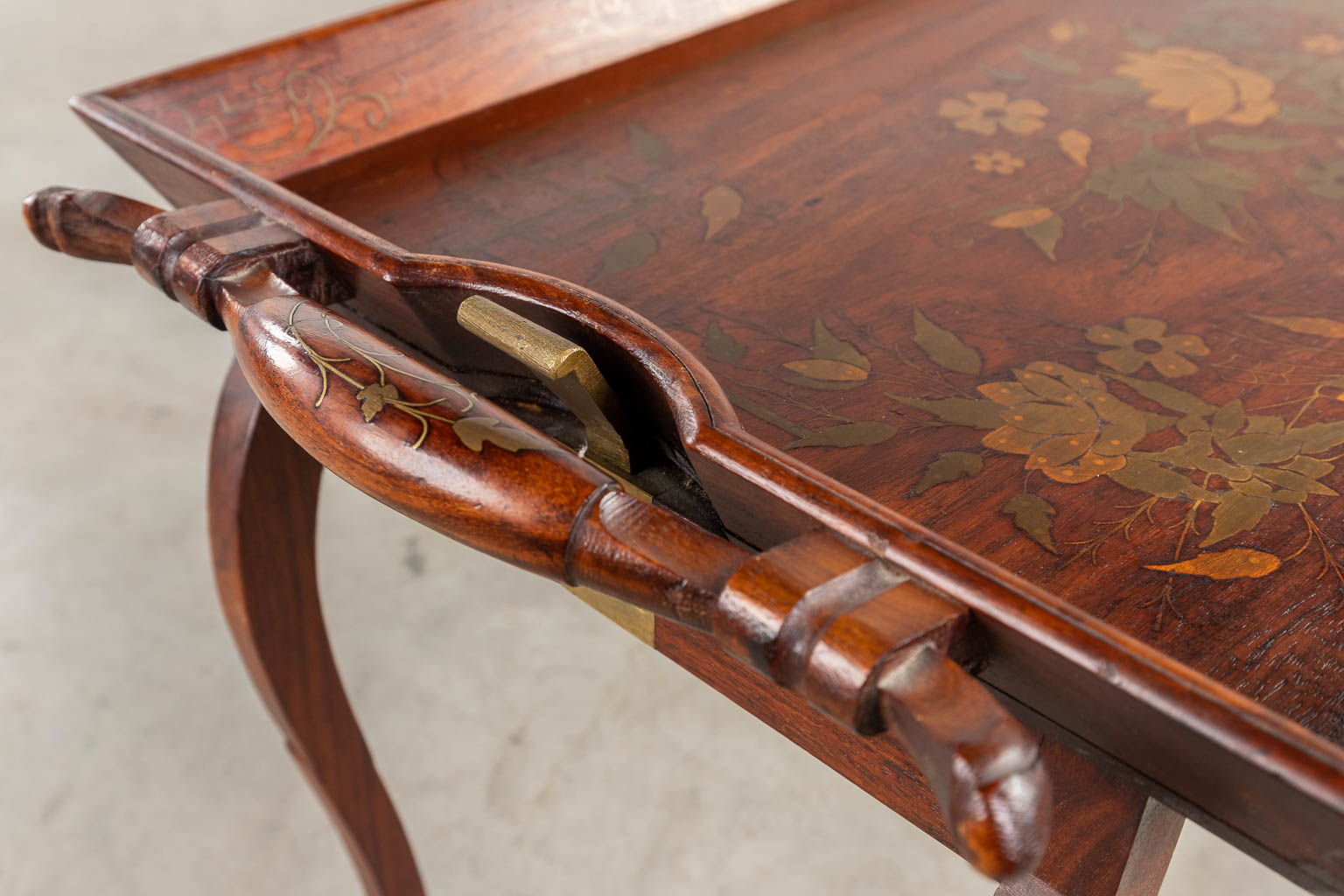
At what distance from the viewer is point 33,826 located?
143 centimetres

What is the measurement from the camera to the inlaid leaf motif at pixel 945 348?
26.4 inches

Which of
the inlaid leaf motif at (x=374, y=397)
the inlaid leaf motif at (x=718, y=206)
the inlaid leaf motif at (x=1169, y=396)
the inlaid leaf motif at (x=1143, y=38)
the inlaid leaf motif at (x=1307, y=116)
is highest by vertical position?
the inlaid leaf motif at (x=374, y=397)

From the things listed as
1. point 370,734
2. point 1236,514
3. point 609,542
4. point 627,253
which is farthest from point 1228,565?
point 370,734

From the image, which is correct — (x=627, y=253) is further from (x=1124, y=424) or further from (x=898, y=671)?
(x=898, y=671)

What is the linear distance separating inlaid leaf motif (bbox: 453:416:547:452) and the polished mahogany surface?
0.15 metres

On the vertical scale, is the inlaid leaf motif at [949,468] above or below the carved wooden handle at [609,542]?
below

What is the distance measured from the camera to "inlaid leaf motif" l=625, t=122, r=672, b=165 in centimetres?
88

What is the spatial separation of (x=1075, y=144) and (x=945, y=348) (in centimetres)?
30

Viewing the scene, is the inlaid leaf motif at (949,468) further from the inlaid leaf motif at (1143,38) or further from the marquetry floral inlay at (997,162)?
the inlaid leaf motif at (1143,38)

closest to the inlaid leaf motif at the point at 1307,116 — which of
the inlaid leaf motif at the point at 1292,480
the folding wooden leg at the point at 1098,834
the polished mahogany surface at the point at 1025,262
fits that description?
the polished mahogany surface at the point at 1025,262

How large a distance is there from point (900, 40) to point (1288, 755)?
2.58 feet

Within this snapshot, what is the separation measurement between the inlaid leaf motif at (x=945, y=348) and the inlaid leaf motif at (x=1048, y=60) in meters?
0.41

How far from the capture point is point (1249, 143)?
91 cm

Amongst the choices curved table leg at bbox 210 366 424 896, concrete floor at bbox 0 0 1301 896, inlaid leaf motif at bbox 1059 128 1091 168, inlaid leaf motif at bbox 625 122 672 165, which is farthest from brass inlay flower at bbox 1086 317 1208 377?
concrete floor at bbox 0 0 1301 896
